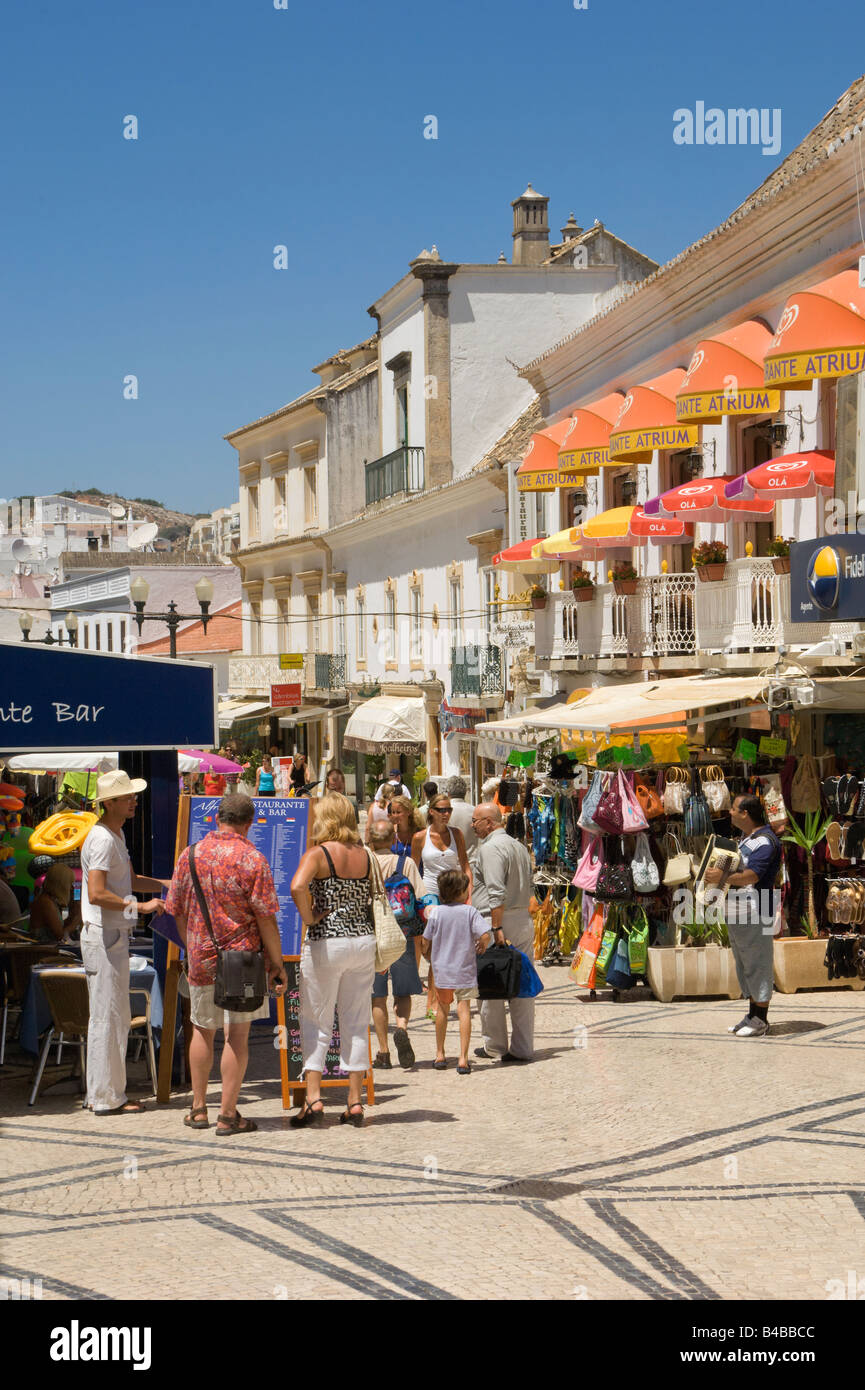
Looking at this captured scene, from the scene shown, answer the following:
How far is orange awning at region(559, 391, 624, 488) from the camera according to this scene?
21312 mm

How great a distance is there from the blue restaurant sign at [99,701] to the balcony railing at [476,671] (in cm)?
1952

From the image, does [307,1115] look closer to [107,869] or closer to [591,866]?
[107,869]

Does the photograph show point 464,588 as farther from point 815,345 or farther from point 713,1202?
point 713,1202

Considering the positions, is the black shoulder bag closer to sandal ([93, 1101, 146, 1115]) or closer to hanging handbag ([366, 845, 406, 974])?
hanging handbag ([366, 845, 406, 974])

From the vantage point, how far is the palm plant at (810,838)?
500 inches

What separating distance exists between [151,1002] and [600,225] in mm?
27805

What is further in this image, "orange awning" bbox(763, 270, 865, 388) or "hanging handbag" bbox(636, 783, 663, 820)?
"orange awning" bbox(763, 270, 865, 388)

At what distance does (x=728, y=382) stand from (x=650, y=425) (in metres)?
2.35

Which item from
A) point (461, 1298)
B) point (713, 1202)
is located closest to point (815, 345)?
point (713, 1202)

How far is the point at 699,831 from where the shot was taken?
42.2 feet

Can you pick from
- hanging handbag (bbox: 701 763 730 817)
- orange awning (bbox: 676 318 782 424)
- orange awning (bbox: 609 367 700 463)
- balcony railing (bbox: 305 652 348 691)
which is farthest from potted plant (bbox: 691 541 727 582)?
balcony railing (bbox: 305 652 348 691)

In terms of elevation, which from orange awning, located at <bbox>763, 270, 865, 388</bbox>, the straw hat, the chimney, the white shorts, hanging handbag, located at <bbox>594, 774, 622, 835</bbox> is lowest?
the white shorts

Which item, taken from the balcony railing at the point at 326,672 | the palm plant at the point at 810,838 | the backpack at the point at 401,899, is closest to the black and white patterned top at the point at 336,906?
the backpack at the point at 401,899

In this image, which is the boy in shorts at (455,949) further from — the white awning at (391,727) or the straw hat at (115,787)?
the white awning at (391,727)
